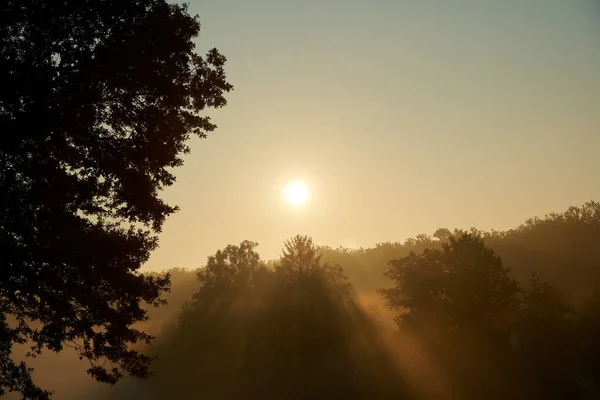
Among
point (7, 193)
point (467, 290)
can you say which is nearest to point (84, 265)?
point (7, 193)

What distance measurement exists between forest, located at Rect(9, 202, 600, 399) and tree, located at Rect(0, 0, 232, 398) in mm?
26753

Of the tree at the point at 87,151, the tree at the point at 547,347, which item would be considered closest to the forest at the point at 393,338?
the tree at the point at 547,347

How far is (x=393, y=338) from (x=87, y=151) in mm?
36963

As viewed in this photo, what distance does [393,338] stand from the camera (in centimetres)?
4025

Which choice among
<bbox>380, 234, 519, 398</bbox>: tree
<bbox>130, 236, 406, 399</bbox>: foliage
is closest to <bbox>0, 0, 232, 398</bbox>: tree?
<bbox>130, 236, 406, 399</bbox>: foliage

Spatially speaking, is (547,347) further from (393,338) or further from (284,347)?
(284,347)

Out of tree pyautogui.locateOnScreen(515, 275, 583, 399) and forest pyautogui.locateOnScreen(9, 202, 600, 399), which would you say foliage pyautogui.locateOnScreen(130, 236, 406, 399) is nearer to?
forest pyautogui.locateOnScreen(9, 202, 600, 399)

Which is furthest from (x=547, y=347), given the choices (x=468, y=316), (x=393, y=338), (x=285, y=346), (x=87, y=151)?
(x=87, y=151)

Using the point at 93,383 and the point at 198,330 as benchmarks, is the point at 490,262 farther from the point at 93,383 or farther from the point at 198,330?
the point at 93,383

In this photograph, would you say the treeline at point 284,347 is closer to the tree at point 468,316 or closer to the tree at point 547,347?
the tree at point 468,316

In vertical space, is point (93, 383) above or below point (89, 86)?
above

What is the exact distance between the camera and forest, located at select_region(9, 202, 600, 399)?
3234 cm

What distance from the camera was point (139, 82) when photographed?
37.5 feet

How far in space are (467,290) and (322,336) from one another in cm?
1421
